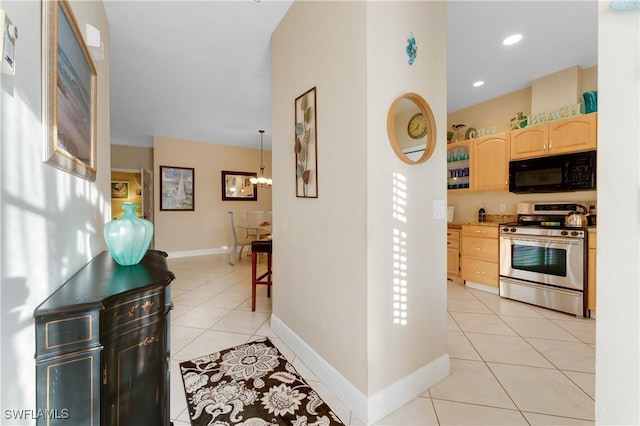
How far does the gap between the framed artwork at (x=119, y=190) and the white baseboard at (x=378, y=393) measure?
7935 millimetres

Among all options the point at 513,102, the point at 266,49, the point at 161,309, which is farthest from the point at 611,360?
the point at 513,102

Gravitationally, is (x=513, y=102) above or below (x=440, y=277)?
above

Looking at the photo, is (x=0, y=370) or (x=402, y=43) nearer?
(x=0, y=370)

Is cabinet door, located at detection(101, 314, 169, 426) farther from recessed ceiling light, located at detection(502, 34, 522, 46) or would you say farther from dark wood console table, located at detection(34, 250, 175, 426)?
recessed ceiling light, located at detection(502, 34, 522, 46)

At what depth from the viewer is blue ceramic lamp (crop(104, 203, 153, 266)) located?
1.28 meters

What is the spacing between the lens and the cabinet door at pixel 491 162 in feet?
11.7

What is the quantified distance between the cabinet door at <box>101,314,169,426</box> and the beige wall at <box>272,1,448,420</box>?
94 centimetres

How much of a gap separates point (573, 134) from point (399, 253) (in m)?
2.99

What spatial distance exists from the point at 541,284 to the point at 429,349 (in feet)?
7.28

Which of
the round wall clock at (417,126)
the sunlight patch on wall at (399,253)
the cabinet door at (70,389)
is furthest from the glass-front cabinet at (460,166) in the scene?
the cabinet door at (70,389)

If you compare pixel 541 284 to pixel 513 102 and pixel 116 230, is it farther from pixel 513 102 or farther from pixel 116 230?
pixel 116 230

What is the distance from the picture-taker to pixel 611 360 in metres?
0.66

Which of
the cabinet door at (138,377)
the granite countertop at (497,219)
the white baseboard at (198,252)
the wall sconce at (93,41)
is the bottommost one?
the white baseboard at (198,252)

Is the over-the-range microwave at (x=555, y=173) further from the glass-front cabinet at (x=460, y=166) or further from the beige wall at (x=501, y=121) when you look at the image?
the glass-front cabinet at (x=460, y=166)
